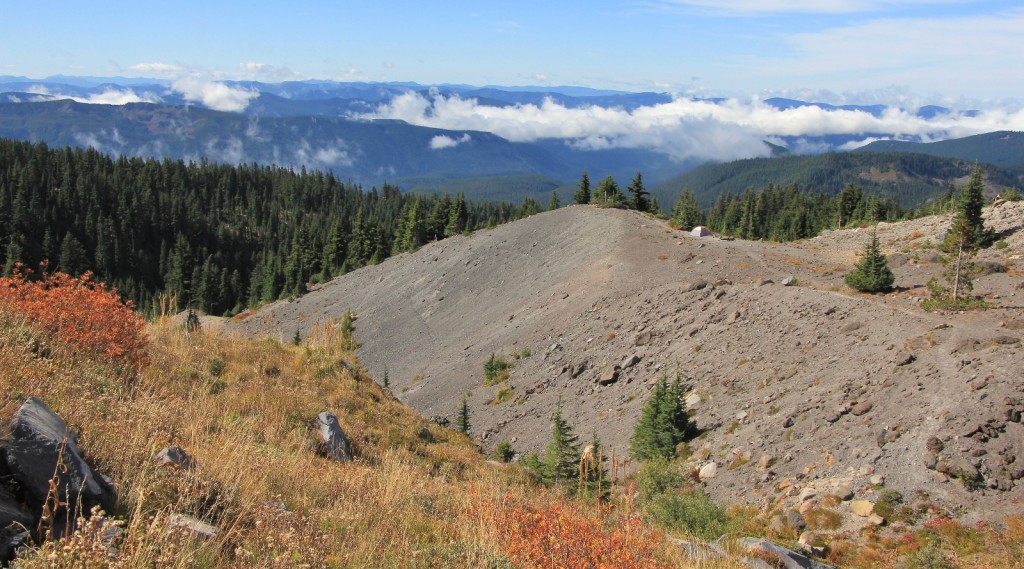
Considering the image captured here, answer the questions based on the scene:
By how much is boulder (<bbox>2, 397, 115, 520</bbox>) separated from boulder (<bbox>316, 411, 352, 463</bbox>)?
421 cm

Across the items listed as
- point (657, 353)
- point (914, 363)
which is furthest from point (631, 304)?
point (914, 363)

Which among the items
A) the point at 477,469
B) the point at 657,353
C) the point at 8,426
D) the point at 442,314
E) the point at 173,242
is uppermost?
the point at 8,426

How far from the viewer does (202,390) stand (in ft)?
26.8

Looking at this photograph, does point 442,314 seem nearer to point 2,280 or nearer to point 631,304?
point 631,304

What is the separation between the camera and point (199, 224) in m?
122

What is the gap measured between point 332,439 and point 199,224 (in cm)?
13028

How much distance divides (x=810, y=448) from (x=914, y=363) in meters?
4.37

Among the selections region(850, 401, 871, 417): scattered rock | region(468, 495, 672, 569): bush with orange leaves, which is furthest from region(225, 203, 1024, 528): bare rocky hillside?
region(468, 495, 672, 569): bush with orange leaves

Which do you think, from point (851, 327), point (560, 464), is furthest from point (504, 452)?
point (851, 327)

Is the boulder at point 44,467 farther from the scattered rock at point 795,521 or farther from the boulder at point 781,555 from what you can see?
the scattered rock at point 795,521

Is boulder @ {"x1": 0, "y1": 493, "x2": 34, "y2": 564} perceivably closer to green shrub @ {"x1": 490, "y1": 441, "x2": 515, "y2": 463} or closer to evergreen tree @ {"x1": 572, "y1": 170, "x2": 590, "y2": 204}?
green shrub @ {"x1": 490, "y1": 441, "x2": 515, "y2": 463}

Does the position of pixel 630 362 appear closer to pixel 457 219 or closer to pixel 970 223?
pixel 970 223

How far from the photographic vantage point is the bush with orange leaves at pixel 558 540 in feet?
15.5

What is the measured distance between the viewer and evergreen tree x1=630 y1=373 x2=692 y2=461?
1791cm
